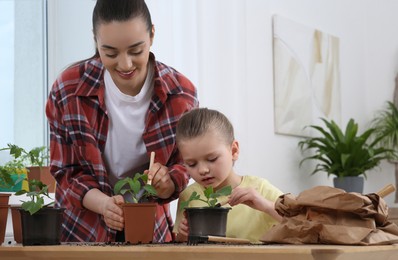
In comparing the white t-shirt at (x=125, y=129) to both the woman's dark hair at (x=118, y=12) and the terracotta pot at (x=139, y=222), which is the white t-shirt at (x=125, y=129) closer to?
the woman's dark hair at (x=118, y=12)

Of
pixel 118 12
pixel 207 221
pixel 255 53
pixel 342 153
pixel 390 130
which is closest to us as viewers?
pixel 207 221

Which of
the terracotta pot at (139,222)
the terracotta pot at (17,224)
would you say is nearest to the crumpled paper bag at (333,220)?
the terracotta pot at (139,222)

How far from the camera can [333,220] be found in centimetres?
142

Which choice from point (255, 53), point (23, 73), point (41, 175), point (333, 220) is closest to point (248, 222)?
point (333, 220)

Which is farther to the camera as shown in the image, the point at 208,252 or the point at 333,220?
the point at 333,220

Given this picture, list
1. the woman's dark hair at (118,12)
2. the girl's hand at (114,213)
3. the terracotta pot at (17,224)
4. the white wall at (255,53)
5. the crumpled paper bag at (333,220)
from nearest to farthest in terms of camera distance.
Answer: the crumpled paper bag at (333,220) < the girl's hand at (114,213) < the terracotta pot at (17,224) < the woman's dark hair at (118,12) < the white wall at (255,53)

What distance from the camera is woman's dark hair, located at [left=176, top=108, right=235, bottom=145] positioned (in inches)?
77.1

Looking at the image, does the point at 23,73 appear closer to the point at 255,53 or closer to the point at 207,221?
the point at 255,53

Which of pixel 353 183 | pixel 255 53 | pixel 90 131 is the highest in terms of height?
pixel 255 53

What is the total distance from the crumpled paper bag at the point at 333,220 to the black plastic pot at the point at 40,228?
444 millimetres

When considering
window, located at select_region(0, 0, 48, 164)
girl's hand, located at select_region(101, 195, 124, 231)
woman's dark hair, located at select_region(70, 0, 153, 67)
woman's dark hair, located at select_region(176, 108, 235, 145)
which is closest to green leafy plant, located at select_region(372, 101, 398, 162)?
window, located at select_region(0, 0, 48, 164)

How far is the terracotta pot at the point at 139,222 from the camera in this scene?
1.58 metres

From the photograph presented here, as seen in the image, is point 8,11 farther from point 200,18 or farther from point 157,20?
point 200,18

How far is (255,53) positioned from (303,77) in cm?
55
